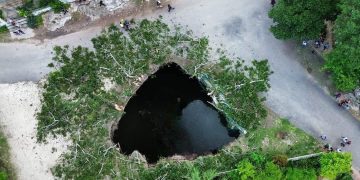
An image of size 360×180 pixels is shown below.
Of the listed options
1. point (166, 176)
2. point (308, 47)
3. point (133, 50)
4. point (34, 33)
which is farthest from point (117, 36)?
point (308, 47)

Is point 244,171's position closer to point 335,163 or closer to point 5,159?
point 335,163

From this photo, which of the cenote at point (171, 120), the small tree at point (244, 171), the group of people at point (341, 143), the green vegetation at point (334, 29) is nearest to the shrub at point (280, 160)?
the small tree at point (244, 171)

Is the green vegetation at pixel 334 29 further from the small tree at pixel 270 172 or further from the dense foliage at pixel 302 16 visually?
the small tree at pixel 270 172

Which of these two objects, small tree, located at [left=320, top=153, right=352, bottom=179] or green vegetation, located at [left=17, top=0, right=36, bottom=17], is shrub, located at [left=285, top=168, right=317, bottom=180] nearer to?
small tree, located at [left=320, top=153, right=352, bottom=179]

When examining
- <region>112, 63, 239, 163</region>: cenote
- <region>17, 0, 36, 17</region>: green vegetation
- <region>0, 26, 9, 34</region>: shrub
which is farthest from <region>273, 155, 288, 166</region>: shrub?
<region>0, 26, 9, 34</region>: shrub

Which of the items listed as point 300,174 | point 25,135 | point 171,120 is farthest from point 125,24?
point 300,174

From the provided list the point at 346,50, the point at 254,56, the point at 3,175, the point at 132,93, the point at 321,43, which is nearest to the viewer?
the point at 346,50

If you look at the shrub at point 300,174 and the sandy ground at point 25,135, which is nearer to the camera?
the shrub at point 300,174

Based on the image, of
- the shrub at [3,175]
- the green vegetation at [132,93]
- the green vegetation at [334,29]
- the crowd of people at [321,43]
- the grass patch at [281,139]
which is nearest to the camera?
the green vegetation at [334,29]
